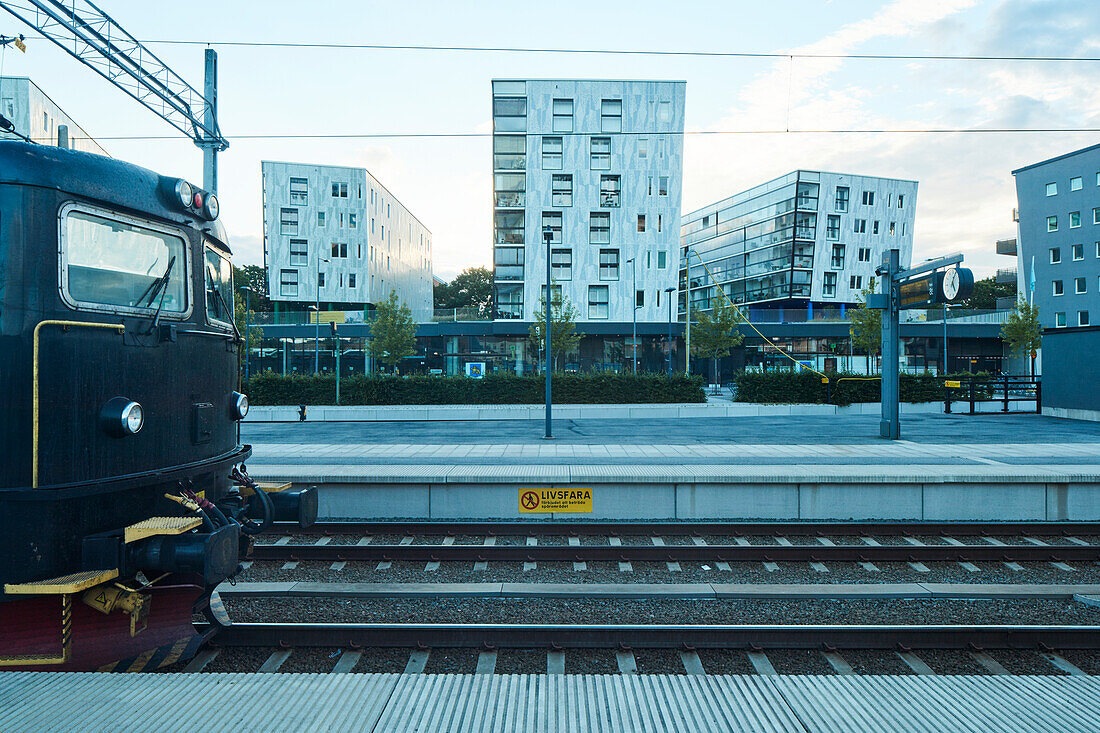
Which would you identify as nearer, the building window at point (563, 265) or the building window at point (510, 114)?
the building window at point (510, 114)

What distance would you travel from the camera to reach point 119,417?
4.26 meters

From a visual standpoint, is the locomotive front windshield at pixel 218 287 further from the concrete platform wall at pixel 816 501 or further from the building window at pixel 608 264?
the building window at pixel 608 264

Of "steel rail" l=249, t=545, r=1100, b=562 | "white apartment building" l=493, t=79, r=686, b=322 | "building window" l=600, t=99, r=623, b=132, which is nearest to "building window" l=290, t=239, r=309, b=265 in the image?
"white apartment building" l=493, t=79, r=686, b=322

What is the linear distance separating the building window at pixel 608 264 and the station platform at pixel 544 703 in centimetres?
4673

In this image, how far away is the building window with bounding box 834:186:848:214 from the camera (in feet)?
206

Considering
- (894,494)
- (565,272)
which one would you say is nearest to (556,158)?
(565,272)

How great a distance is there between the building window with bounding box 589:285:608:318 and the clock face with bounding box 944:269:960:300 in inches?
1430

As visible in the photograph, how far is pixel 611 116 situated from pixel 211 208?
47.9 metres

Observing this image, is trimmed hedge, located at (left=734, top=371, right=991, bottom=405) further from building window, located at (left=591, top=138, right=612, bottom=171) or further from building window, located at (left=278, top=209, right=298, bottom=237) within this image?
building window, located at (left=278, top=209, right=298, bottom=237)

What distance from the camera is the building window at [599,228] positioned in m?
49.8

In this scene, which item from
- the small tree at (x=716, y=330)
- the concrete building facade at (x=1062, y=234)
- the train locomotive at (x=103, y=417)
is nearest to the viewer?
the train locomotive at (x=103, y=417)

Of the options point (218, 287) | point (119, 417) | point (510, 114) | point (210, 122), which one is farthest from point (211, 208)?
point (510, 114)

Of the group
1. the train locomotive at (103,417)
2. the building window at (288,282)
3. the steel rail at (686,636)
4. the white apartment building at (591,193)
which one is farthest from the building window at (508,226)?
the steel rail at (686,636)

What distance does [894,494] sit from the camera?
32.2 feet
